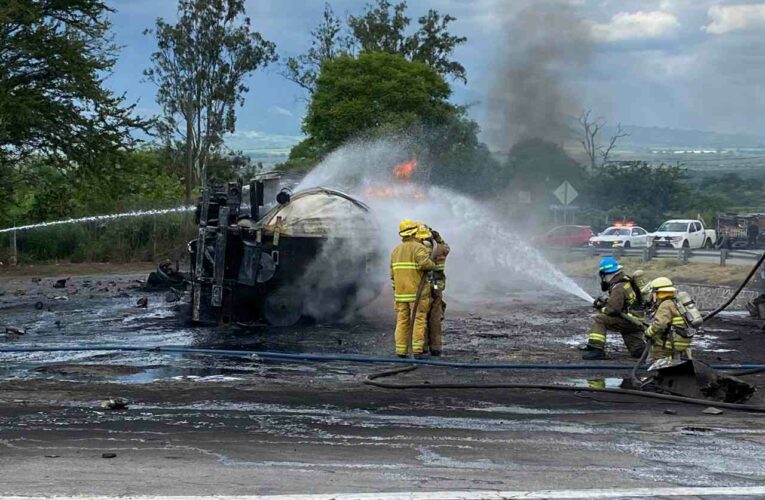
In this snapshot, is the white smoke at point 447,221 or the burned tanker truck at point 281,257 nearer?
the burned tanker truck at point 281,257

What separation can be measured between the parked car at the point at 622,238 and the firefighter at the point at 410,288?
2982 cm

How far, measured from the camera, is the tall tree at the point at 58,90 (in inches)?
1230

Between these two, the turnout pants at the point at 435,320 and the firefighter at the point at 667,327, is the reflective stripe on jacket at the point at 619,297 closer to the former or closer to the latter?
the firefighter at the point at 667,327

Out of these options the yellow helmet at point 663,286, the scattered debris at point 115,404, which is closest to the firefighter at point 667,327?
the yellow helmet at point 663,286

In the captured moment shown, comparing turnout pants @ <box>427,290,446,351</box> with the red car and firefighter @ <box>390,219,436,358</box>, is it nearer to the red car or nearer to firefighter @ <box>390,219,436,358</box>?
firefighter @ <box>390,219,436,358</box>

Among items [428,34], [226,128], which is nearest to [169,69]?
[226,128]

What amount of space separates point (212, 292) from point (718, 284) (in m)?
13.2

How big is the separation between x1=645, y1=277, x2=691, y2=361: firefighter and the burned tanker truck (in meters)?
6.17

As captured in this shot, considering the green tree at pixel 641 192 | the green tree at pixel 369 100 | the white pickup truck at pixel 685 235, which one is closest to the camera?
the green tree at pixel 369 100

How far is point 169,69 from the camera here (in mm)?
57812

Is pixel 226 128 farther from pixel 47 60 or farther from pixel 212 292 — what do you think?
pixel 212 292

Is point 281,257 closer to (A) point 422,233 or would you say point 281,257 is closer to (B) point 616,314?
(A) point 422,233

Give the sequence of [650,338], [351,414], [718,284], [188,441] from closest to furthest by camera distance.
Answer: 1. [188,441]
2. [351,414]
3. [650,338]
4. [718,284]

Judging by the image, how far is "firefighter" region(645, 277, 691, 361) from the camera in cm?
1090
